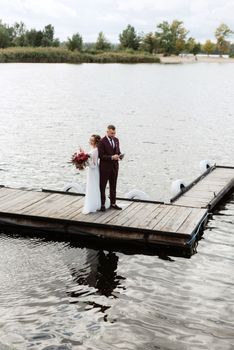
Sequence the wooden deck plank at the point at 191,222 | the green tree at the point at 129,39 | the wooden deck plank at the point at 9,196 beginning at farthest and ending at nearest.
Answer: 1. the green tree at the point at 129,39
2. the wooden deck plank at the point at 9,196
3. the wooden deck plank at the point at 191,222

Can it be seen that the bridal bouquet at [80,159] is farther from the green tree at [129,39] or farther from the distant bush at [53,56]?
the green tree at [129,39]

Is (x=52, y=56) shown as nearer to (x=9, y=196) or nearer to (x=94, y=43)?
(x=94, y=43)

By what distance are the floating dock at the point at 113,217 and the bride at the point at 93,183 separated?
26 centimetres

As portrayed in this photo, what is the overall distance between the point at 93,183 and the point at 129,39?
529 feet

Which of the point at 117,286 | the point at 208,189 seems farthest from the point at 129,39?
the point at 117,286

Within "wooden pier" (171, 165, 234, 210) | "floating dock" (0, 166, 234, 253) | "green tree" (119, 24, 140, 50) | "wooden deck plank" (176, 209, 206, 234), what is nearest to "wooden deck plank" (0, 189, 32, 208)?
"floating dock" (0, 166, 234, 253)

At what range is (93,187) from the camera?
14.0 metres

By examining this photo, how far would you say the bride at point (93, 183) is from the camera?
13750mm

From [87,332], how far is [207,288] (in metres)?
3.17

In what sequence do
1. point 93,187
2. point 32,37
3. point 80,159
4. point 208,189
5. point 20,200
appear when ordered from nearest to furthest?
1. point 80,159
2. point 93,187
3. point 20,200
4. point 208,189
5. point 32,37

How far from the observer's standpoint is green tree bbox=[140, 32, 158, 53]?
181 meters

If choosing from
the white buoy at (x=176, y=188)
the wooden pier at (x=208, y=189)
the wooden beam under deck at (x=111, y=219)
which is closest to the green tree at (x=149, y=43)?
the wooden pier at (x=208, y=189)

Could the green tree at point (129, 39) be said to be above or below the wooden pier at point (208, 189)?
Result: above

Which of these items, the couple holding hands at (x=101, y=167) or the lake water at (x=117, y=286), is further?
the couple holding hands at (x=101, y=167)
